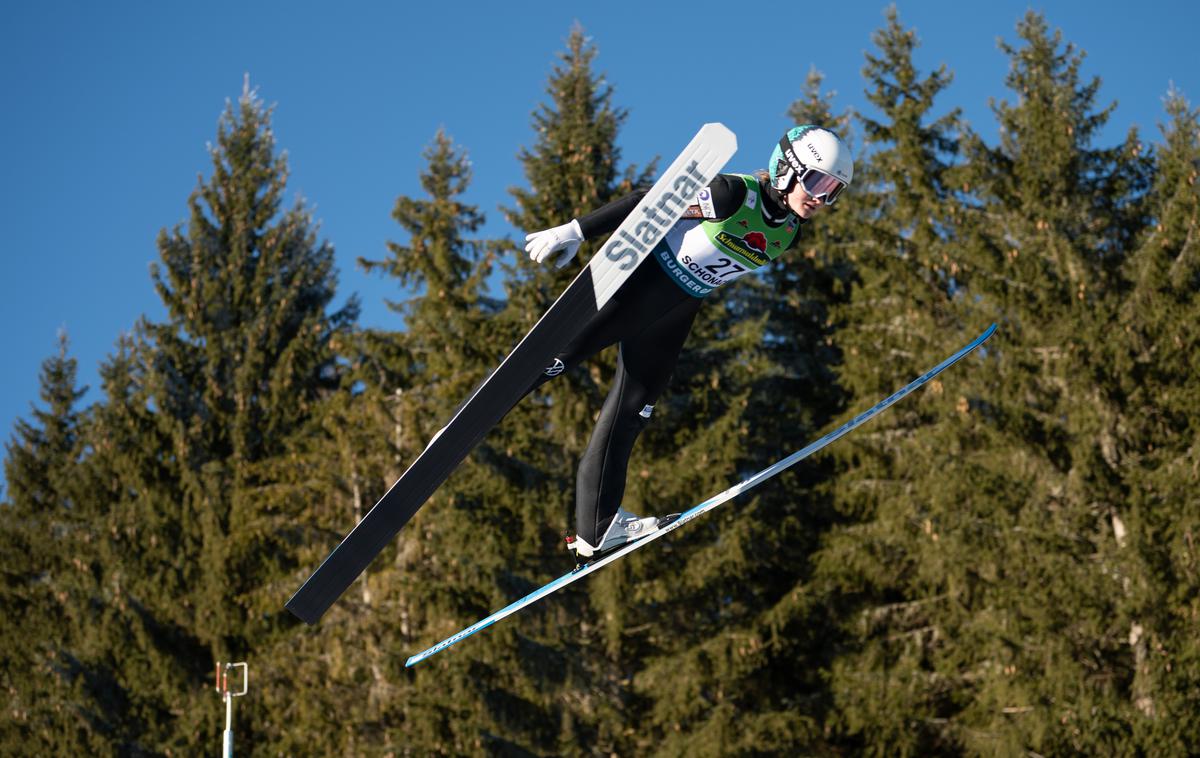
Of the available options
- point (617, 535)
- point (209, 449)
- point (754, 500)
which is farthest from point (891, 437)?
point (617, 535)

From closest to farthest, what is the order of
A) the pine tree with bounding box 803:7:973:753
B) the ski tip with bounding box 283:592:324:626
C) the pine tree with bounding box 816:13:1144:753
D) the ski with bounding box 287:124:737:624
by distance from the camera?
1. the ski with bounding box 287:124:737:624
2. the ski tip with bounding box 283:592:324:626
3. the pine tree with bounding box 816:13:1144:753
4. the pine tree with bounding box 803:7:973:753

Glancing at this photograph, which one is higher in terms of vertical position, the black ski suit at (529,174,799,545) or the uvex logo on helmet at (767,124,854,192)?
the uvex logo on helmet at (767,124,854,192)

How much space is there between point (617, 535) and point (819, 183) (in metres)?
1.64

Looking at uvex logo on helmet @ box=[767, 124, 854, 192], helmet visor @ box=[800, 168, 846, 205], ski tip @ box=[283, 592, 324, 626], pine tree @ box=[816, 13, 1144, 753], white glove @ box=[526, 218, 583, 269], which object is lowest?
ski tip @ box=[283, 592, 324, 626]

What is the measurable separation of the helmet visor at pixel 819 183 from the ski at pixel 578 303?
0.28 meters

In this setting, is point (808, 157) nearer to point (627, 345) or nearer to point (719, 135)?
point (719, 135)

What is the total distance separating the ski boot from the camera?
5715mm

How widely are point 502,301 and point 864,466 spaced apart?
189 inches

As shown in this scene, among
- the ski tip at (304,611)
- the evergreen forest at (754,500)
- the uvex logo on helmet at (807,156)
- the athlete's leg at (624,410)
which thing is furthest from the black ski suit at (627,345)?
the evergreen forest at (754,500)

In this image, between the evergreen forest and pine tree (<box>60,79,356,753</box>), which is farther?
pine tree (<box>60,79,356,753</box>)

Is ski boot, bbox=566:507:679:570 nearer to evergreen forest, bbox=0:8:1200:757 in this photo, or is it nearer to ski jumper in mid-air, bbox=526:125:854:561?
ski jumper in mid-air, bbox=526:125:854:561

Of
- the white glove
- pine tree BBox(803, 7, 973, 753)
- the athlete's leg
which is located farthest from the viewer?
pine tree BBox(803, 7, 973, 753)

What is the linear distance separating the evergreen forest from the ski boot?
897 centimetres

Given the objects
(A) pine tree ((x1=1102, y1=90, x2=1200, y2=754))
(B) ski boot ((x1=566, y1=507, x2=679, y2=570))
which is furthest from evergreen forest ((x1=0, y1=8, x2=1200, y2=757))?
(B) ski boot ((x1=566, y1=507, x2=679, y2=570))
